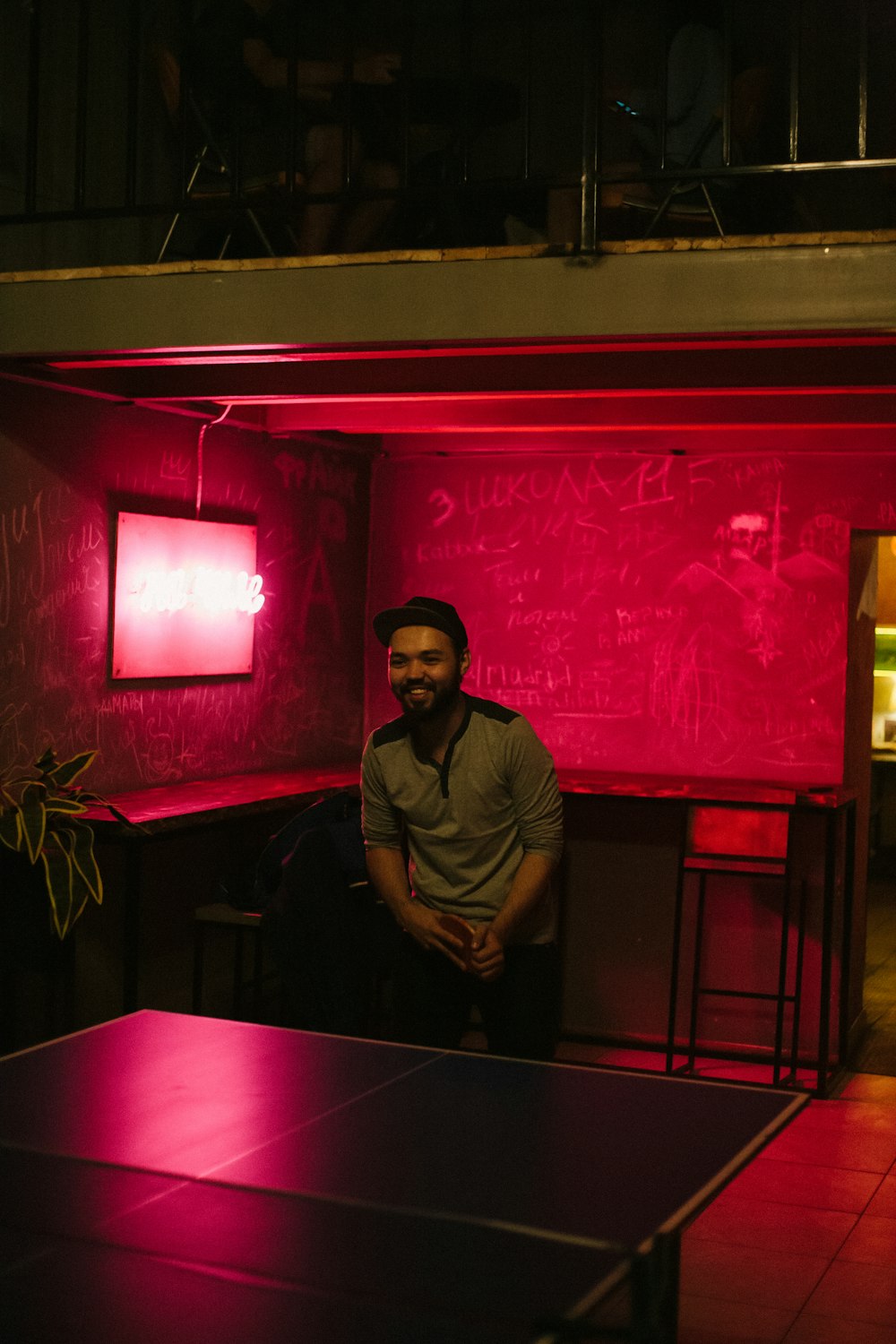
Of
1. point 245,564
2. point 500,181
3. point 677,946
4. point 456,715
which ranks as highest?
point 500,181

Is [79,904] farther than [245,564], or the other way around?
[245,564]

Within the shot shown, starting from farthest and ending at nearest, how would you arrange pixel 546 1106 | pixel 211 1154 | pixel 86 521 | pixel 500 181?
pixel 86 521 → pixel 500 181 → pixel 546 1106 → pixel 211 1154

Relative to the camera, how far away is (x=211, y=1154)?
95.4 inches

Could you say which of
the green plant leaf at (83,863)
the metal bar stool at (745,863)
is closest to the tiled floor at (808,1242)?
the metal bar stool at (745,863)

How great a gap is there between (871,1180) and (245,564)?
11.5 ft

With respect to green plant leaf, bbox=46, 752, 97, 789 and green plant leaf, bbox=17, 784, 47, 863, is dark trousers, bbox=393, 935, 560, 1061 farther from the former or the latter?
green plant leaf, bbox=46, 752, 97, 789

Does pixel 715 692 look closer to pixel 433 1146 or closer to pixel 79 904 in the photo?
pixel 79 904

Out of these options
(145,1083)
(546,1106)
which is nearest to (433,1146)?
(546,1106)

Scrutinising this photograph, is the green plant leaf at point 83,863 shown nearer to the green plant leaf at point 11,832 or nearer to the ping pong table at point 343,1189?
the green plant leaf at point 11,832

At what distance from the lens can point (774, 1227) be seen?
4.46 m

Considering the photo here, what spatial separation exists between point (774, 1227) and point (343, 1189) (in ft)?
8.57

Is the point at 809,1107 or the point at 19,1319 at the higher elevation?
the point at 19,1319

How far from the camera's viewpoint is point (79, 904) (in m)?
4.88

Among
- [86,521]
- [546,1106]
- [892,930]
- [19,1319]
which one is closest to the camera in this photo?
[19,1319]
